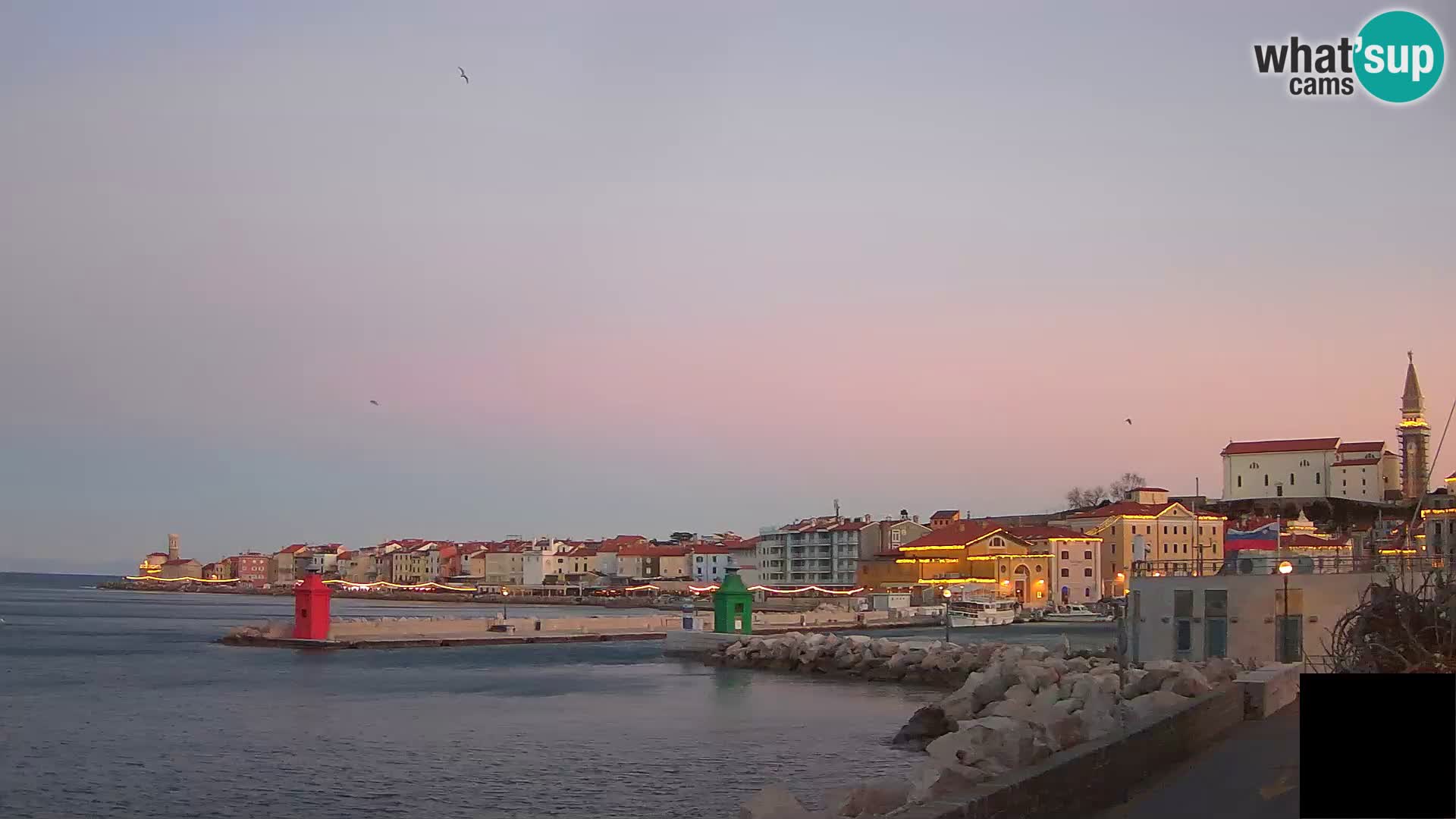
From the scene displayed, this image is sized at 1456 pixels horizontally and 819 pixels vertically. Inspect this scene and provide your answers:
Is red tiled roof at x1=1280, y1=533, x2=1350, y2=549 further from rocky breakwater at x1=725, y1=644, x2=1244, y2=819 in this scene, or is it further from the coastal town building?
rocky breakwater at x1=725, y1=644, x2=1244, y2=819

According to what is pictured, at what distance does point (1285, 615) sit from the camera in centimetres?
2394

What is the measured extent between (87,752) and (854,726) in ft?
45.5

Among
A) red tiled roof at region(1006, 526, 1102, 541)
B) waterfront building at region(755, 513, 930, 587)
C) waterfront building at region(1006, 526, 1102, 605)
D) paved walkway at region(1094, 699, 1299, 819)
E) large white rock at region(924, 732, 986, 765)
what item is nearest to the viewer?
paved walkway at region(1094, 699, 1299, 819)

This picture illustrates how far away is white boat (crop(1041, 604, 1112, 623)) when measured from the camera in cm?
8806

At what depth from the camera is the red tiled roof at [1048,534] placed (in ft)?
343

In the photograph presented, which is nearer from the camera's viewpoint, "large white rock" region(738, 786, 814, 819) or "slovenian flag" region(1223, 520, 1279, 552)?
"large white rock" region(738, 786, 814, 819)

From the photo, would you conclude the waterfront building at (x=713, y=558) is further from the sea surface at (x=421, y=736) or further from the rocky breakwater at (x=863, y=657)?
the rocky breakwater at (x=863, y=657)

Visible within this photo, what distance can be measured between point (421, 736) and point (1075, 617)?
69.7m

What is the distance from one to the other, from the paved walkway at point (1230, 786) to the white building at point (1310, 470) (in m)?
115

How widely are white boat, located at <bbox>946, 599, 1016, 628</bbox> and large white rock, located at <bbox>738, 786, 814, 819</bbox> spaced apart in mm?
65268

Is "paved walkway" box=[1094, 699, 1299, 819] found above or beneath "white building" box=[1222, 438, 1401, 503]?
beneath

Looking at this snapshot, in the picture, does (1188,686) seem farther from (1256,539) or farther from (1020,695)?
(1256,539)

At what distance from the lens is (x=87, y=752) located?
2386 centimetres

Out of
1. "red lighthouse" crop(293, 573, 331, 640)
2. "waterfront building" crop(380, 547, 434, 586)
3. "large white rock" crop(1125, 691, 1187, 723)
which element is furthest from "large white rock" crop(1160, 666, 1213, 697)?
"waterfront building" crop(380, 547, 434, 586)
